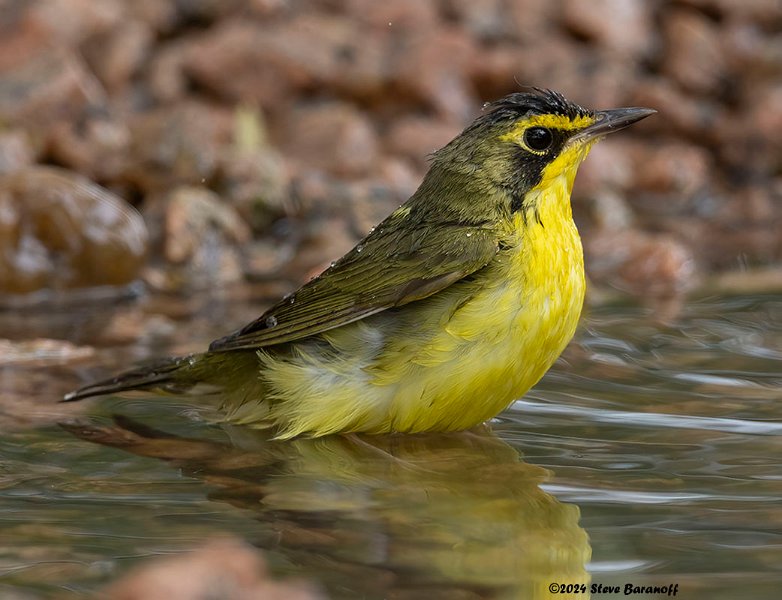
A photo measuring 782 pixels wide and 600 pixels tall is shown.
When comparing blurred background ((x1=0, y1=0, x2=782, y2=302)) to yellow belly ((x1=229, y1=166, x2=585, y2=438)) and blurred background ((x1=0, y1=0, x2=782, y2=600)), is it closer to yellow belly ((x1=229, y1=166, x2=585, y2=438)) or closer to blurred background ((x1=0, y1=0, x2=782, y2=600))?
blurred background ((x1=0, y1=0, x2=782, y2=600))

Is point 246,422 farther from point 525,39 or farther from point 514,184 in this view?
point 525,39

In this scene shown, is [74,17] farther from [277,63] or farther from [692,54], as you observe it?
[692,54]

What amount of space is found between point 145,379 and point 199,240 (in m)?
2.75

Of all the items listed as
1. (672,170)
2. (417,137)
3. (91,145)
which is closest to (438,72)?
(417,137)

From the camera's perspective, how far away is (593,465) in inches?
171

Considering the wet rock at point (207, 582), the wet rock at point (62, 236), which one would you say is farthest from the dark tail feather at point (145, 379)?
the wet rock at point (62, 236)

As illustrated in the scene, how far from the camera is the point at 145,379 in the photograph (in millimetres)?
5180

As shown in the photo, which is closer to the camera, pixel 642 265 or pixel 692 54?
pixel 642 265

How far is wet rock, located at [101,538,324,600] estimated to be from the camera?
115 inches

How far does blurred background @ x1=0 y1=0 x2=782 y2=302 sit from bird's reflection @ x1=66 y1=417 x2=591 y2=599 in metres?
2.89

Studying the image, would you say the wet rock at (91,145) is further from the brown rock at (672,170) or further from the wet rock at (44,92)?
the brown rock at (672,170)

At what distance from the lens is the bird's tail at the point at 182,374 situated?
5.14 m

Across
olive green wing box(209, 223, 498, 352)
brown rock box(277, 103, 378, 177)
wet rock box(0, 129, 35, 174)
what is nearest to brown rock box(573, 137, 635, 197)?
brown rock box(277, 103, 378, 177)

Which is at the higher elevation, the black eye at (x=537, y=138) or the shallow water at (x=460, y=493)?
the black eye at (x=537, y=138)
